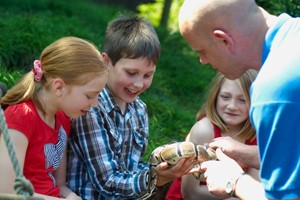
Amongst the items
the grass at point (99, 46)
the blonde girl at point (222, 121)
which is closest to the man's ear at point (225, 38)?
the blonde girl at point (222, 121)

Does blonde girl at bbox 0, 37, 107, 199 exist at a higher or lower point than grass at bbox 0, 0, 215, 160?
higher

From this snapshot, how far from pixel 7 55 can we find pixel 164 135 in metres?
1.73

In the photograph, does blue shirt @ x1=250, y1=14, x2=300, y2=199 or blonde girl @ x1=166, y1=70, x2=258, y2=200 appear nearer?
blue shirt @ x1=250, y1=14, x2=300, y2=199

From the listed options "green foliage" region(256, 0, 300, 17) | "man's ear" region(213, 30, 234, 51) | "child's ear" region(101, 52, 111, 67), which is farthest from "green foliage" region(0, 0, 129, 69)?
"man's ear" region(213, 30, 234, 51)

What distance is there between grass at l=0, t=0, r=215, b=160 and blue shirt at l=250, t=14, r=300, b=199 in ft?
8.18

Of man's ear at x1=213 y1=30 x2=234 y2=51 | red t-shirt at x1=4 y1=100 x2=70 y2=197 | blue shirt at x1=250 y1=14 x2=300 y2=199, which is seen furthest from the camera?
red t-shirt at x1=4 y1=100 x2=70 y2=197

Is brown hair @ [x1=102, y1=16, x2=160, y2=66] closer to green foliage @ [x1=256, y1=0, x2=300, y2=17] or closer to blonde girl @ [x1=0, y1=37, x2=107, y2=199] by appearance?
blonde girl @ [x1=0, y1=37, x2=107, y2=199]

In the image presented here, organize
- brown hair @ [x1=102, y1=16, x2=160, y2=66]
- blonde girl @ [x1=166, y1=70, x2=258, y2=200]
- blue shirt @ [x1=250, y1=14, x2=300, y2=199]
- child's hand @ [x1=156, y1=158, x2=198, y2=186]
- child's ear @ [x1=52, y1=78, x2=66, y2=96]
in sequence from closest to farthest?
blue shirt @ [x1=250, y1=14, x2=300, y2=199] → child's ear @ [x1=52, y1=78, x2=66, y2=96] → child's hand @ [x1=156, y1=158, x2=198, y2=186] → brown hair @ [x1=102, y1=16, x2=160, y2=66] → blonde girl @ [x1=166, y1=70, x2=258, y2=200]

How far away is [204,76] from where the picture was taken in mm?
8805

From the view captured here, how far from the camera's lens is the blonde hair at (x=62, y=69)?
3467 millimetres

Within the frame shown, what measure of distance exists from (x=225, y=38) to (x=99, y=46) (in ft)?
14.4

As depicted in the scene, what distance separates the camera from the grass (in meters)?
6.45

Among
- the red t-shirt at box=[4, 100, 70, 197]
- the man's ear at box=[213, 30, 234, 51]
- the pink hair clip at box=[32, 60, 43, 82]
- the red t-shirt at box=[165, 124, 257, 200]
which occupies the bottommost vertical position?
the red t-shirt at box=[165, 124, 257, 200]

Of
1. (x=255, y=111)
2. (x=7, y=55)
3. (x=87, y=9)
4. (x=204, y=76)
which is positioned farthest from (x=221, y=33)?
(x=87, y=9)
